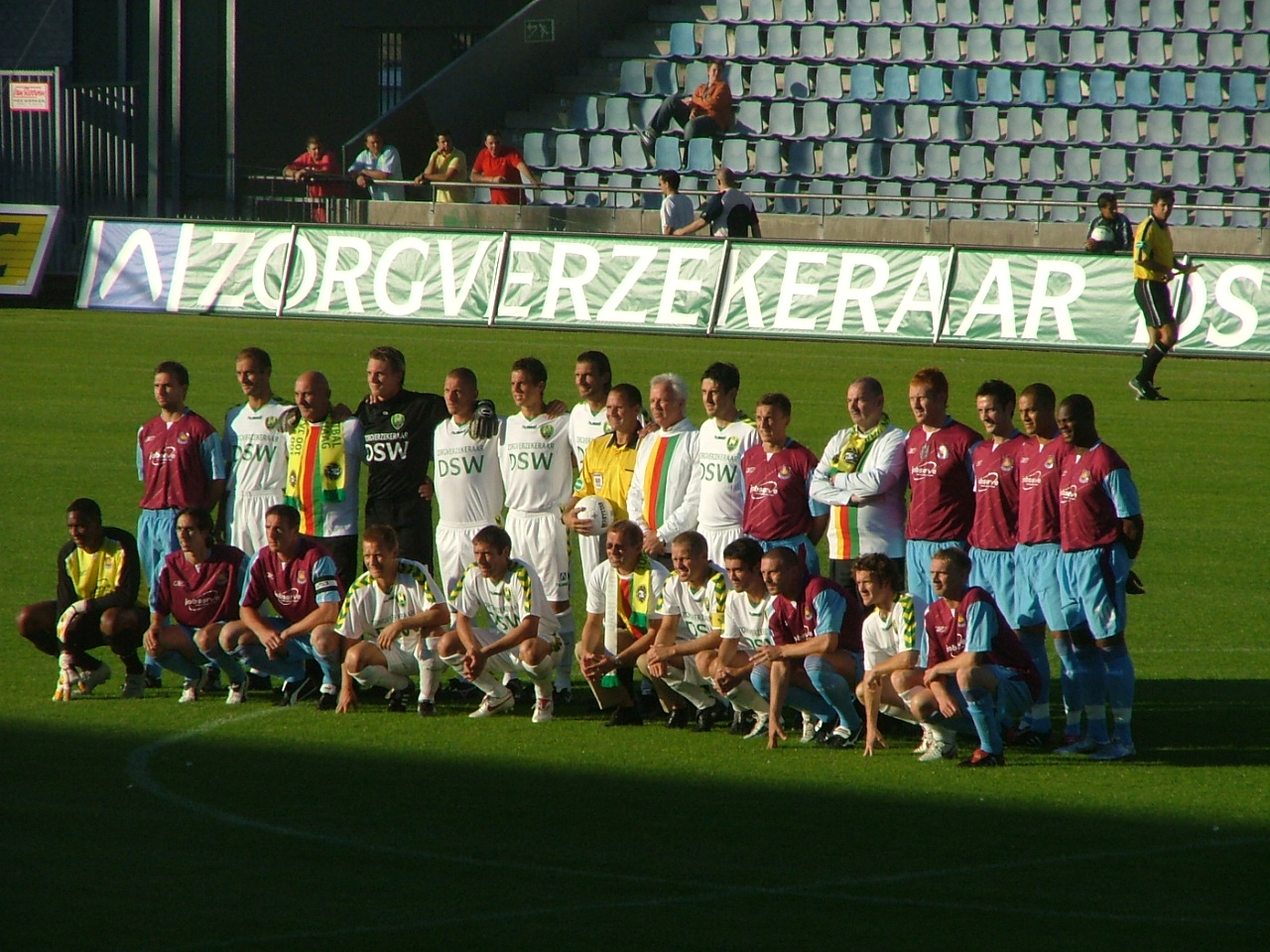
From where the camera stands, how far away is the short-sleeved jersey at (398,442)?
11.6 metres

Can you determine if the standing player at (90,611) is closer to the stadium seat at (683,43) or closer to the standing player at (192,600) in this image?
the standing player at (192,600)

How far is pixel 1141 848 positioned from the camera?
8.15 meters

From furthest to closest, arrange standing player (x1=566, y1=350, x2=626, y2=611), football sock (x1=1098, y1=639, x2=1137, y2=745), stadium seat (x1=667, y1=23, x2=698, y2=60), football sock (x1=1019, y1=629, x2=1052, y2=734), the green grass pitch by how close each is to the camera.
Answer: stadium seat (x1=667, y1=23, x2=698, y2=60) → standing player (x1=566, y1=350, x2=626, y2=611) → football sock (x1=1019, y1=629, x2=1052, y2=734) → football sock (x1=1098, y1=639, x2=1137, y2=745) → the green grass pitch

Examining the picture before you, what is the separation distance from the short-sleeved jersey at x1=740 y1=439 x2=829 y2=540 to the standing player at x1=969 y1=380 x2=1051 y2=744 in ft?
3.21

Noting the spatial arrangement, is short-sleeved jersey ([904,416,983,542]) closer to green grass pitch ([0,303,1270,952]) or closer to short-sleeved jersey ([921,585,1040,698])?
short-sleeved jersey ([921,585,1040,698])

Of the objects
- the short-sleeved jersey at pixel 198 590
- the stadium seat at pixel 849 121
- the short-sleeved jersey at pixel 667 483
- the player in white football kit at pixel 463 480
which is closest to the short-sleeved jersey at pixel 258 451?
the short-sleeved jersey at pixel 198 590

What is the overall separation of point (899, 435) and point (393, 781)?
350 cm

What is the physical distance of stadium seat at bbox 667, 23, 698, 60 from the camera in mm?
34219

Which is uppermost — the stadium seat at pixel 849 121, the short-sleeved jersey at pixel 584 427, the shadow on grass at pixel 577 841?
the stadium seat at pixel 849 121

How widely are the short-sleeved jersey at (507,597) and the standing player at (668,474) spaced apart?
0.73 metres

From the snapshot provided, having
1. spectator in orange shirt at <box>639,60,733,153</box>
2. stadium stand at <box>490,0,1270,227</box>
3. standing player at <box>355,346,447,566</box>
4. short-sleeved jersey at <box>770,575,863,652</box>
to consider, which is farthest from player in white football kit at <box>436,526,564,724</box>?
spectator in orange shirt at <box>639,60,733,153</box>

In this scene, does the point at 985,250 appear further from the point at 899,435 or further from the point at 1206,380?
the point at 899,435

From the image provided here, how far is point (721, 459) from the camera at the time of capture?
11047 mm

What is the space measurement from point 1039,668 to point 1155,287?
1213cm
